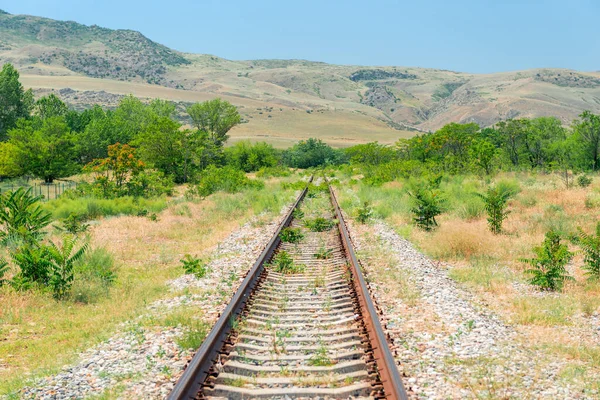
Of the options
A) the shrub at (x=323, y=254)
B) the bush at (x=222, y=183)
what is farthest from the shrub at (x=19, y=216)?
the bush at (x=222, y=183)

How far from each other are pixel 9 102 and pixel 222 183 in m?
45.6

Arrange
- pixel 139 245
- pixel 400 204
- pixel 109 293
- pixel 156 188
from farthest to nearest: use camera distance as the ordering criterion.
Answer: pixel 156 188
pixel 400 204
pixel 139 245
pixel 109 293

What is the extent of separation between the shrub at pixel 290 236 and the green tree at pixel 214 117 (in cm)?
4998

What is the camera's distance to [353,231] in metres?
15.1

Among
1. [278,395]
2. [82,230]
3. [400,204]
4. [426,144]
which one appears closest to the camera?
[278,395]

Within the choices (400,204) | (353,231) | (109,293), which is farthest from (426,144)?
(109,293)

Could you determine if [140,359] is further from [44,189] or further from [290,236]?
[44,189]

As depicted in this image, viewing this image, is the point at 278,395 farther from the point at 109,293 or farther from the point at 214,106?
the point at 214,106

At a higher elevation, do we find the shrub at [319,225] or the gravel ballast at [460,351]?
the gravel ballast at [460,351]

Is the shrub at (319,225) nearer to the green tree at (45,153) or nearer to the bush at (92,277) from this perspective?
the bush at (92,277)

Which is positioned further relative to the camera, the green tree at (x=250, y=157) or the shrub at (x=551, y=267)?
the green tree at (x=250, y=157)

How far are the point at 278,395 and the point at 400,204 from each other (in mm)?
15742

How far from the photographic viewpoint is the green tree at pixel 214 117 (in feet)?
207

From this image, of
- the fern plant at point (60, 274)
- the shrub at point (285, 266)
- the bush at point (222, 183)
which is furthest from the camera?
the bush at point (222, 183)
